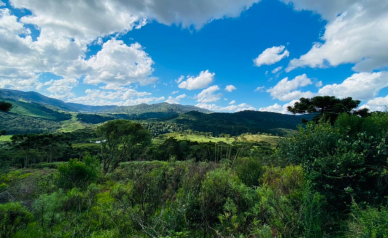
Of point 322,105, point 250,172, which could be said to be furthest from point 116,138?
point 322,105

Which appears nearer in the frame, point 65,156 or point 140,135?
point 140,135

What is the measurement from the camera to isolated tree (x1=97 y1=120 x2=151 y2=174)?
22617 mm

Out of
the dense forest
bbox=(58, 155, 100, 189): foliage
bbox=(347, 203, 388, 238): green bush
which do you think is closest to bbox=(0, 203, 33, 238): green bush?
the dense forest

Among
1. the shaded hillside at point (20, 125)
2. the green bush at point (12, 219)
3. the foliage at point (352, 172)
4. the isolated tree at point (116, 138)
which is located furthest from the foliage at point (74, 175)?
the shaded hillside at point (20, 125)

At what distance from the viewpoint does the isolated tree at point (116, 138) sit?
2262 cm

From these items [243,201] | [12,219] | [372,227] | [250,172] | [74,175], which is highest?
[372,227]

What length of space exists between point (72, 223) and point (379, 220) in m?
6.29

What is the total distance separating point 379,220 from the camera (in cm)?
311

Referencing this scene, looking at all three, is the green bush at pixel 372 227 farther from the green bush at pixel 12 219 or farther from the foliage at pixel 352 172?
the green bush at pixel 12 219

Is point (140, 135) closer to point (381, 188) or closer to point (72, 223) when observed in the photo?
A: point (72, 223)

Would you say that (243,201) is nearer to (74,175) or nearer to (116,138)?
(74,175)

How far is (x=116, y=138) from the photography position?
22969 mm

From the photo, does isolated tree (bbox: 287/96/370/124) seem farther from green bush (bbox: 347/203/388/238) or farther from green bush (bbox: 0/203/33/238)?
green bush (bbox: 0/203/33/238)

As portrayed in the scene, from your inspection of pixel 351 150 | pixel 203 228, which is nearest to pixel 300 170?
pixel 351 150
